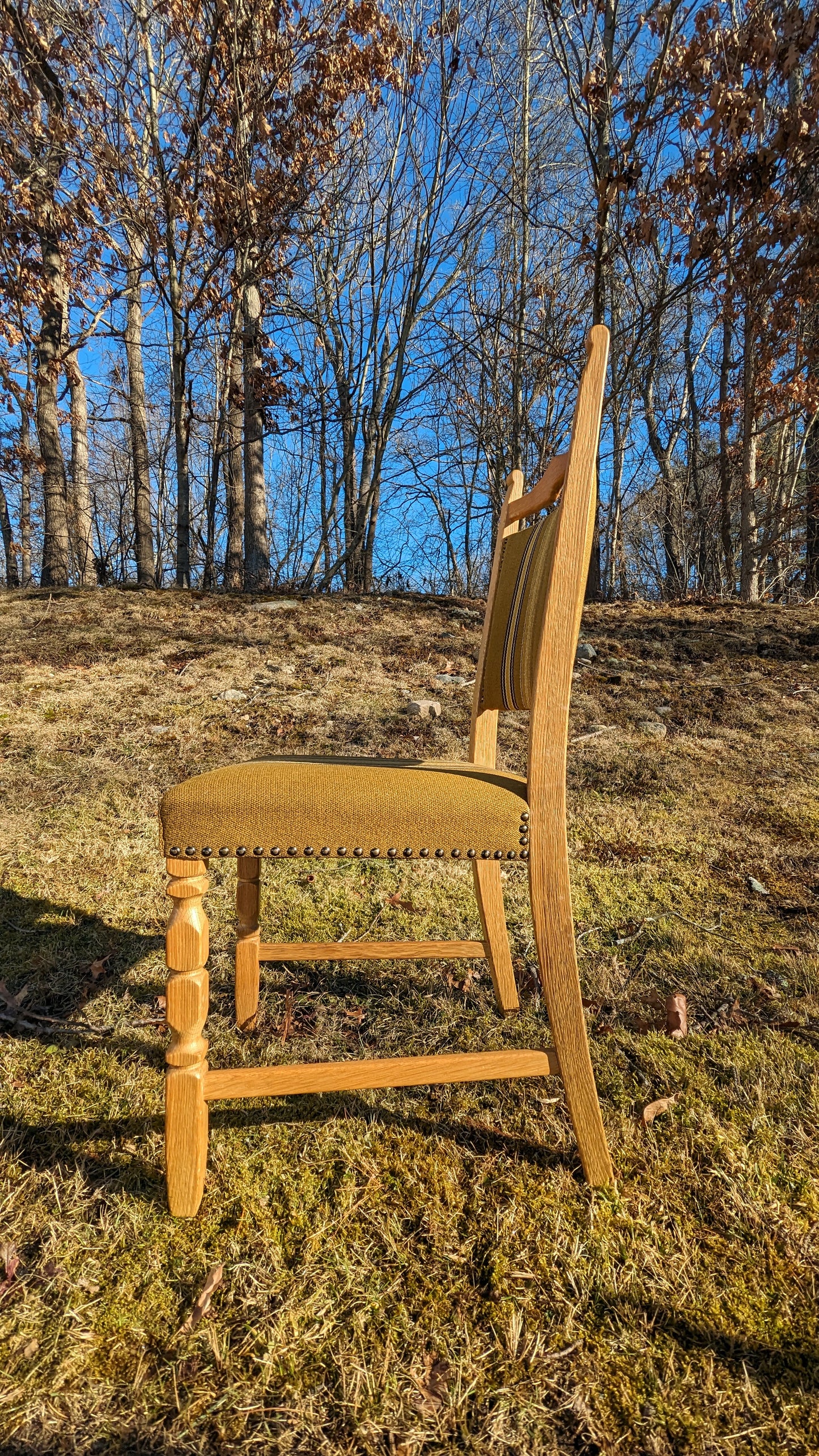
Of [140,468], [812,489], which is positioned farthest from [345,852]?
[812,489]

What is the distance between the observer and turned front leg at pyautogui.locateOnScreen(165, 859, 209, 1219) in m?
1.16

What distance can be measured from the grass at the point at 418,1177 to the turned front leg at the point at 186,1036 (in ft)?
0.37

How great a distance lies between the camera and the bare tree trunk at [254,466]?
6922 millimetres

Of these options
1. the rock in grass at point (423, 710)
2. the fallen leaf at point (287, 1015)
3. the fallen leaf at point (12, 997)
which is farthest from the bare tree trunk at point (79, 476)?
the fallen leaf at point (287, 1015)

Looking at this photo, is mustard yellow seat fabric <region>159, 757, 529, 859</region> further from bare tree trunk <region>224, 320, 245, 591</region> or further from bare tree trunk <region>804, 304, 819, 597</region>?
bare tree trunk <region>804, 304, 819, 597</region>

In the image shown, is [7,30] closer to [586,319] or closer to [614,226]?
[614,226]

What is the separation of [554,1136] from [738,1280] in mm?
403

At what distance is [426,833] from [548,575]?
1.81 ft

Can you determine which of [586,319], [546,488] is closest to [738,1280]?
[546,488]

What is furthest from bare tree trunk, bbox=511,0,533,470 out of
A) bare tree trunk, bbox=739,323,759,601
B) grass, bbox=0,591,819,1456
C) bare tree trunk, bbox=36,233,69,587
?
grass, bbox=0,591,819,1456

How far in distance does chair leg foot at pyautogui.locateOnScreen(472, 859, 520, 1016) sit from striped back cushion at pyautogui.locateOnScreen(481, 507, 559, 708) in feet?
1.44

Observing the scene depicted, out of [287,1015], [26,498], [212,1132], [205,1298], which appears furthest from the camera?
[26,498]

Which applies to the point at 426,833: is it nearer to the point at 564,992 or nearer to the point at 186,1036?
the point at 564,992

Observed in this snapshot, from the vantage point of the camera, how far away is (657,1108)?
4.87ft
